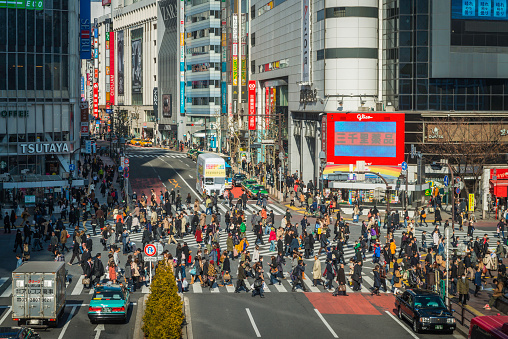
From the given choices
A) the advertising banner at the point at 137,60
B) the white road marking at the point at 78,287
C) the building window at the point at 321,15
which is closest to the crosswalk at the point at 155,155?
the building window at the point at 321,15

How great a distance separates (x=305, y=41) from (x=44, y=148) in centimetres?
2832

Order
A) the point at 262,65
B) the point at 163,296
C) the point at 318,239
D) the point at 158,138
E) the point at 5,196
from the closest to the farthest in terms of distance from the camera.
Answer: the point at 163,296
the point at 318,239
the point at 5,196
the point at 262,65
the point at 158,138

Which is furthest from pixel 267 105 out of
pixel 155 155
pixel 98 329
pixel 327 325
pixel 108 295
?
pixel 98 329

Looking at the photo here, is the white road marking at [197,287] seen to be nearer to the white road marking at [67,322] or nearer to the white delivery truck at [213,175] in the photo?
the white road marking at [67,322]

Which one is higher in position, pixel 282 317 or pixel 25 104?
pixel 25 104

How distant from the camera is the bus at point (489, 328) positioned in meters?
21.9

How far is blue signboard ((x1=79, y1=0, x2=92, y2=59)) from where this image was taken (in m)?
86.1

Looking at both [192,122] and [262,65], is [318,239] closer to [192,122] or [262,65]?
[262,65]

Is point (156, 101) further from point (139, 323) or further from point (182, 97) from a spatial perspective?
point (139, 323)

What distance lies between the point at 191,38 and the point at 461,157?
85.7 metres

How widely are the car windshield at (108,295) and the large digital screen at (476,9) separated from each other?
49457 mm

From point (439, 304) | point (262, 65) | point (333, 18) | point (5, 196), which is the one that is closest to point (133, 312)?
point (439, 304)

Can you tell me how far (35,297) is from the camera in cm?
2889

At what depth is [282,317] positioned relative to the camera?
31.5 meters
